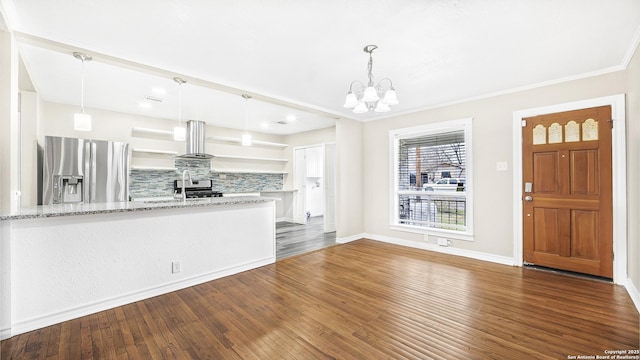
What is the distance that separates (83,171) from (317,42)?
4.18 metres

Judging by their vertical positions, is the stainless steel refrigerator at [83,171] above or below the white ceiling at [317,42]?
below

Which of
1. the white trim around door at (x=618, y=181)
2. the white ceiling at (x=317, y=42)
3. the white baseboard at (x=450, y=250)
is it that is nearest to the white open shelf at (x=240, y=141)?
the white ceiling at (x=317, y=42)

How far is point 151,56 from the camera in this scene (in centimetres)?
274

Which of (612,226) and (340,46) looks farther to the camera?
(612,226)

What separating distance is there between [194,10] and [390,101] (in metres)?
1.81

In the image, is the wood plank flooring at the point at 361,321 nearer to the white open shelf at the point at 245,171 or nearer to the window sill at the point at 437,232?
the window sill at the point at 437,232

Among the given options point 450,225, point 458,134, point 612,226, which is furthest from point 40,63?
point 612,226

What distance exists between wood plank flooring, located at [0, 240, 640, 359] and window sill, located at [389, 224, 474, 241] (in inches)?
32.6

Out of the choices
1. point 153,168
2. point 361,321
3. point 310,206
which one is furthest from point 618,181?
point 153,168

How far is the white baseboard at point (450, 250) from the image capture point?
12.6ft

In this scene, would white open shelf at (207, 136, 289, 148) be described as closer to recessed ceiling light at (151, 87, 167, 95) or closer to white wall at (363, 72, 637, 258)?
recessed ceiling light at (151, 87, 167, 95)

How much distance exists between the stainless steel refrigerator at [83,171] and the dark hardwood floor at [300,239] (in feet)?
9.33

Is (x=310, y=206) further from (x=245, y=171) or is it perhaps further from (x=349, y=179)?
(x=349, y=179)

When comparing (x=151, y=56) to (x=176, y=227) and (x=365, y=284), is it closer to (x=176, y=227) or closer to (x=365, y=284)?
(x=176, y=227)
